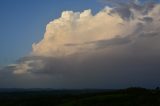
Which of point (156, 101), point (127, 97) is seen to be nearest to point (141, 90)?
point (127, 97)

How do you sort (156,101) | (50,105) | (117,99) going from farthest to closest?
(50,105) → (117,99) → (156,101)

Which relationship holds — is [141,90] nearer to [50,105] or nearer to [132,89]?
[132,89]

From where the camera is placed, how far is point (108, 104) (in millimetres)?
75125

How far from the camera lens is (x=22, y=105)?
324ft

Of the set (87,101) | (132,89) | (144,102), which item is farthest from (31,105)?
(144,102)

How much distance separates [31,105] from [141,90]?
30.0 m

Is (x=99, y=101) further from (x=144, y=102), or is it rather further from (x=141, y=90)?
(x=141, y=90)

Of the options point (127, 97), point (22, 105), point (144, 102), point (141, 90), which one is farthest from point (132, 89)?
point (22, 105)

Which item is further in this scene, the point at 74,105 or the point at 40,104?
the point at 40,104

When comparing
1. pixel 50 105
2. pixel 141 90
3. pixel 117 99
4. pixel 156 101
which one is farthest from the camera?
pixel 141 90

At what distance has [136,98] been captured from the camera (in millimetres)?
78375

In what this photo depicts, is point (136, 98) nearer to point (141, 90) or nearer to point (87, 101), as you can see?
point (87, 101)

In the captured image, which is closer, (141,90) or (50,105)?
(50,105)

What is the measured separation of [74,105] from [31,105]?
2188cm
